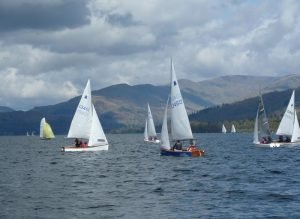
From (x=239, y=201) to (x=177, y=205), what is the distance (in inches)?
174

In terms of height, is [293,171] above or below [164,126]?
below

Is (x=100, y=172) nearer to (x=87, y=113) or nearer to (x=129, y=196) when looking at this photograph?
(x=129, y=196)

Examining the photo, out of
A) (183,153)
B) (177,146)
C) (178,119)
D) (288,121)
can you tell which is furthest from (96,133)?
(288,121)

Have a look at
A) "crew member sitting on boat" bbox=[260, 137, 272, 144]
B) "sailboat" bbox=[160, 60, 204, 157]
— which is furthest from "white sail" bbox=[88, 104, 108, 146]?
"crew member sitting on boat" bbox=[260, 137, 272, 144]

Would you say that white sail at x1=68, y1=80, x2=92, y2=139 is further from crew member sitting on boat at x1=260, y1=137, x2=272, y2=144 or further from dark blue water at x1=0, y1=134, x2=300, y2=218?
crew member sitting on boat at x1=260, y1=137, x2=272, y2=144

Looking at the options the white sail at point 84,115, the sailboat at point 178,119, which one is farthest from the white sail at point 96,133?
the sailboat at point 178,119

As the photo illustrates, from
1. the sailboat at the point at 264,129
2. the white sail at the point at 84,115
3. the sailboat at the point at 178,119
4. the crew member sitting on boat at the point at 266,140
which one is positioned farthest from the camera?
the crew member sitting on boat at the point at 266,140

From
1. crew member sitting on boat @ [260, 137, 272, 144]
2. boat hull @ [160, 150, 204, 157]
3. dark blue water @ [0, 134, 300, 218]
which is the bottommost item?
dark blue water @ [0, 134, 300, 218]

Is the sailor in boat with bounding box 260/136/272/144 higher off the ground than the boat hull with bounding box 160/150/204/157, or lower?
higher

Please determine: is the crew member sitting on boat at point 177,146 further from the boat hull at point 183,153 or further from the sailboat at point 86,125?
the sailboat at point 86,125

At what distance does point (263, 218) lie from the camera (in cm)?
3222

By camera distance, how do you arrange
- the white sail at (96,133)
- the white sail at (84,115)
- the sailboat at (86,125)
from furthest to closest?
the white sail at (84,115), the sailboat at (86,125), the white sail at (96,133)

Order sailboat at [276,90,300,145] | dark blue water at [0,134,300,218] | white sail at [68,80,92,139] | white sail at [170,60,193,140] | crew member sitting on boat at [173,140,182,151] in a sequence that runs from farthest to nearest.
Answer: sailboat at [276,90,300,145], white sail at [68,80,92,139], crew member sitting on boat at [173,140,182,151], white sail at [170,60,193,140], dark blue water at [0,134,300,218]

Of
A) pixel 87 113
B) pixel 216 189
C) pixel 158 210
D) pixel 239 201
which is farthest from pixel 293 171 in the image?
pixel 87 113
